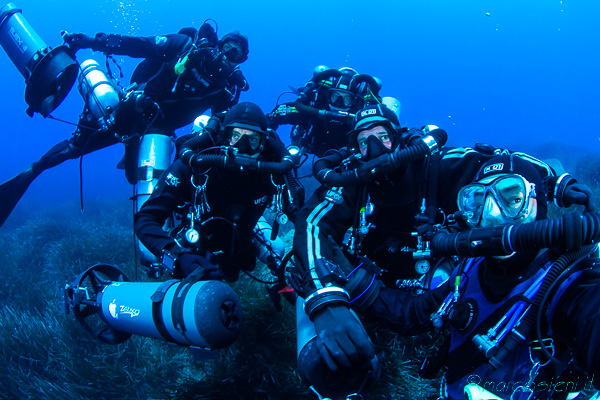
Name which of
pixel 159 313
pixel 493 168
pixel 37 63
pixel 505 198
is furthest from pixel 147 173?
pixel 505 198

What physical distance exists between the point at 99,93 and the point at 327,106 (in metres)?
3.80

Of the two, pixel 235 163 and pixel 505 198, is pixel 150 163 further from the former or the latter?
pixel 505 198

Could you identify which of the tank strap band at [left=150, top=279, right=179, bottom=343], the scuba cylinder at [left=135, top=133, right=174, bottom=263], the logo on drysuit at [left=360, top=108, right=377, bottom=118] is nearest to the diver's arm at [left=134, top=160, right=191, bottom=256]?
the tank strap band at [left=150, top=279, right=179, bottom=343]

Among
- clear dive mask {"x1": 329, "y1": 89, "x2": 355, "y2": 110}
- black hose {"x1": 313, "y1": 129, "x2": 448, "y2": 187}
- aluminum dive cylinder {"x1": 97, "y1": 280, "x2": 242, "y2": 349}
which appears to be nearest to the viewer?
aluminum dive cylinder {"x1": 97, "y1": 280, "x2": 242, "y2": 349}

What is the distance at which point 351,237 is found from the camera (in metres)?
3.18

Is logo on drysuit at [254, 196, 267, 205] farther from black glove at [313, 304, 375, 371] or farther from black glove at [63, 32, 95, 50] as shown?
black glove at [63, 32, 95, 50]

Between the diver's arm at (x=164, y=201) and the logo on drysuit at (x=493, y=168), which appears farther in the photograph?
the diver's arm at (x=164, y=201)

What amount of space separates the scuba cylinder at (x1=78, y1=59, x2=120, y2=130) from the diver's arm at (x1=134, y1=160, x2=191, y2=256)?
239 centimetres

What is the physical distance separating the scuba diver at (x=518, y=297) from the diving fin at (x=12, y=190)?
7.46 m

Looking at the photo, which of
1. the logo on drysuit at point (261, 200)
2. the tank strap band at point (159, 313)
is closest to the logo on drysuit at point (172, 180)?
the logo on drysuit at point (261, 200)

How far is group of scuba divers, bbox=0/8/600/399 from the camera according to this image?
5.37 ft

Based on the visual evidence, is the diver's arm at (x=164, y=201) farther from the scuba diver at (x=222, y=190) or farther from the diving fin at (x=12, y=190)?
the diving fin at (x=12, y=190)

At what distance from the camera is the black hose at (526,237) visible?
1.34 meters

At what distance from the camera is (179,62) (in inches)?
206
